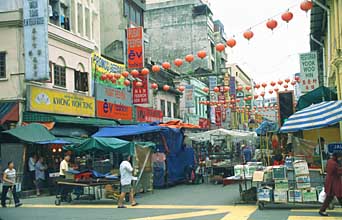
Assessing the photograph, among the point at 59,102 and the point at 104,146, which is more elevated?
the point at 59,102

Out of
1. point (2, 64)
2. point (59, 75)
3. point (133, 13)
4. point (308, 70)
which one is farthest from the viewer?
point (133, 13)

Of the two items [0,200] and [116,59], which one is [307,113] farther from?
[116,59]

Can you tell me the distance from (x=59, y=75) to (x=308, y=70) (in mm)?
12725

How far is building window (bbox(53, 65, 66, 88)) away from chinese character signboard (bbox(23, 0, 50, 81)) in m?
3.08

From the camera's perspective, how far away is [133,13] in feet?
120

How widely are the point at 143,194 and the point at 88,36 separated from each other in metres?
12.6

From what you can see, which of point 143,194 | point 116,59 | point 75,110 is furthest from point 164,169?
point 116,59

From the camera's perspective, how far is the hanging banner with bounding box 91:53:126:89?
92.4ft

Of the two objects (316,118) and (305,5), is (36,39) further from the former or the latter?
(316,118)

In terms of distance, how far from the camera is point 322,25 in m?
23.4

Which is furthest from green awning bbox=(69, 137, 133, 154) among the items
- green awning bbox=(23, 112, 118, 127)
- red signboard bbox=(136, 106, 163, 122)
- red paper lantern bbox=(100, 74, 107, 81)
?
red signboard bbox=(136, 106, 163, 122)

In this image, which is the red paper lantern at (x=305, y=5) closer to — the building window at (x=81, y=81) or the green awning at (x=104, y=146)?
the green awning at (x=104, y=146)

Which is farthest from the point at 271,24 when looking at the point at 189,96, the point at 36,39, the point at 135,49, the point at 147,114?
the point at 189,96

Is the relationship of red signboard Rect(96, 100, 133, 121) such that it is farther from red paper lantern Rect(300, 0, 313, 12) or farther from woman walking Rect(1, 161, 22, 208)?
red paper lantern Rect(300, 0, 313, 12)
